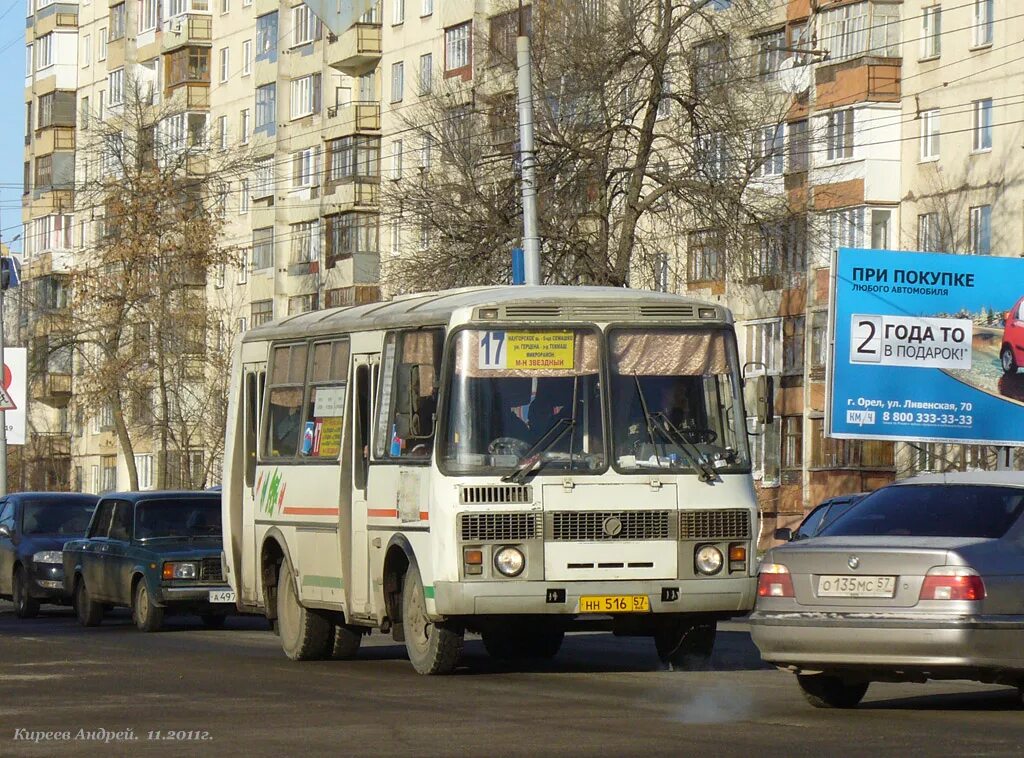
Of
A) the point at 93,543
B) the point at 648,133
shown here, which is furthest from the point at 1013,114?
the point at 93,543

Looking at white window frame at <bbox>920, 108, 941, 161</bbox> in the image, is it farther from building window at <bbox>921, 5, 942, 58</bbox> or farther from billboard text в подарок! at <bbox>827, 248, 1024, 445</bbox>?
billboard text в подарок! at <bbox>827, 248, 1024, 445</bbox>

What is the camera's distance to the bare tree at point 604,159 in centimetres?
4172

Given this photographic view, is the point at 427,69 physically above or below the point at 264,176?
above

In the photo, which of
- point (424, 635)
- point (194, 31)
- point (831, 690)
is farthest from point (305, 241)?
point (831, 690)

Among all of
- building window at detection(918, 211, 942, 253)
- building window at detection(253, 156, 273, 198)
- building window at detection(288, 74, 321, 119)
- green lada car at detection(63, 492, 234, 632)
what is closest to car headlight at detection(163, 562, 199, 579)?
green lada car at detection(63, 492, 234, 632)

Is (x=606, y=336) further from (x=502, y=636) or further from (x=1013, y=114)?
(x=1013, y=114)

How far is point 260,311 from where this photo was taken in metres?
79.2

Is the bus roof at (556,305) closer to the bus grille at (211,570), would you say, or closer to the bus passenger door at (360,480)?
the bus passenger door at (360,480)

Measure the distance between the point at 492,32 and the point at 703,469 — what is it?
36.9 metres

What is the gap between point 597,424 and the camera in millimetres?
16578

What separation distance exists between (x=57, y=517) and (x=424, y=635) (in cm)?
1525

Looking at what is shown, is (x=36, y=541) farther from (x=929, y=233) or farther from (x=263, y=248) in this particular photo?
(x=263, y=248)

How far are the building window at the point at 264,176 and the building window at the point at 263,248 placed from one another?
1.26 meters

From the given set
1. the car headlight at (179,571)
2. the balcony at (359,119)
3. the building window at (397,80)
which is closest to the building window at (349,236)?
the balcony at (359,119)
